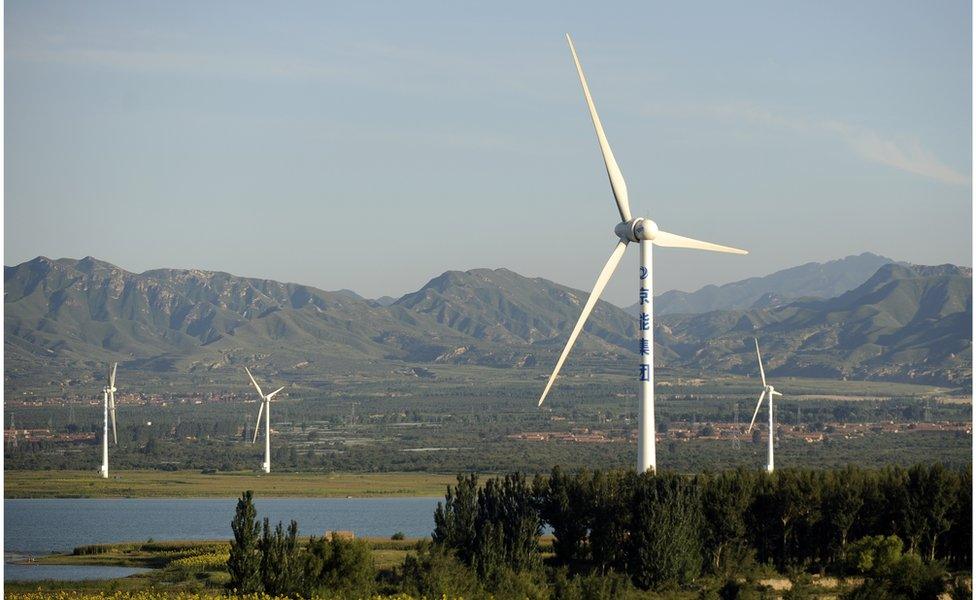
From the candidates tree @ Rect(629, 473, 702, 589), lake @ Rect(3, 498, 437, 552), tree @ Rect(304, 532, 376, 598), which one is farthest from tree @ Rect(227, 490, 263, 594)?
lake @ Rect(3, 498, 437, 552)

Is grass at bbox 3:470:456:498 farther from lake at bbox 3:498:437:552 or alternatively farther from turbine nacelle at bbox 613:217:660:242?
turbine nacelle at bbox 613:217:660:242

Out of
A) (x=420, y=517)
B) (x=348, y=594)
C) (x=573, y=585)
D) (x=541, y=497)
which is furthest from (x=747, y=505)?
(x=420, y=517)

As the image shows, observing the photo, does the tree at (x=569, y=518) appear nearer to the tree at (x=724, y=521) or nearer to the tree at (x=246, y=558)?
the tree at (x=724, y=521)

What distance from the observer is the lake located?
10994 centimetres

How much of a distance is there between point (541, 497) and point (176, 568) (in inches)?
691

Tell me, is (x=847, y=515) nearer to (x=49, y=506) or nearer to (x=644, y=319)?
(x=644, y=319)

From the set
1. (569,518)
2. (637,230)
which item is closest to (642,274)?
(637,230)

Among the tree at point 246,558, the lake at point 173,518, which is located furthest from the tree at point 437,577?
the lake at point 173,518

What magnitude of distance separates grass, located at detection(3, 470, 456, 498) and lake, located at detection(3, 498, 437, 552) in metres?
4.45

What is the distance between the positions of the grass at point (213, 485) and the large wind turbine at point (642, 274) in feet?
292

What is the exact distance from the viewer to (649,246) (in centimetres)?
7294

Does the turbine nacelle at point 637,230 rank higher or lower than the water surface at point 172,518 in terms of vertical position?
higher

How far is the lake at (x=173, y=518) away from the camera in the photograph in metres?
110

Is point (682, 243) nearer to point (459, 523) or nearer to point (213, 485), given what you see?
point (459, 523)
